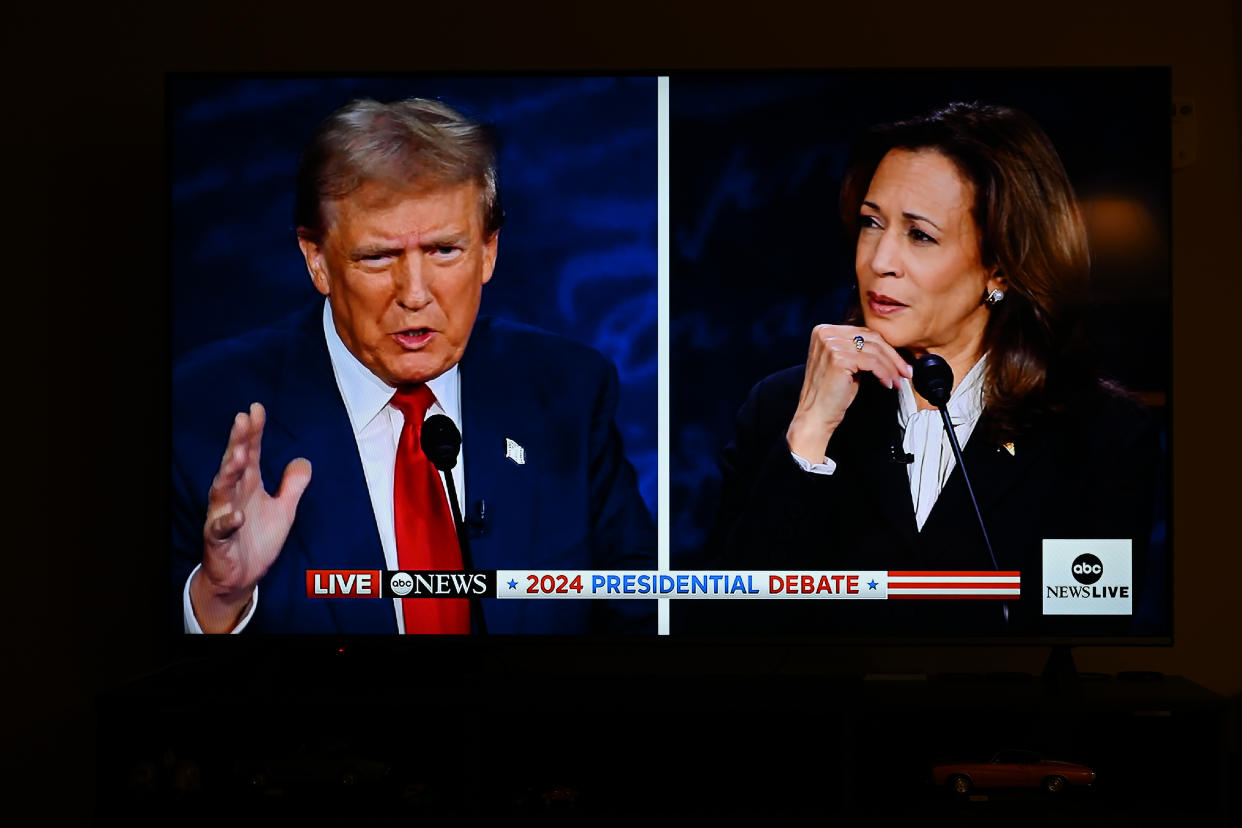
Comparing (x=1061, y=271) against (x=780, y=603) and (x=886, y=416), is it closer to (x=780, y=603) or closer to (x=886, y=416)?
(x=886, y=416)

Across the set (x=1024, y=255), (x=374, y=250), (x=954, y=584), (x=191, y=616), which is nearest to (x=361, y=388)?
(x=374, y=250)

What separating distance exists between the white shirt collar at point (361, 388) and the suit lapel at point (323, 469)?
17 millimetres

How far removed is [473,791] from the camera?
8.32 ft

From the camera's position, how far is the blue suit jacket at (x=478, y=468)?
270 cm

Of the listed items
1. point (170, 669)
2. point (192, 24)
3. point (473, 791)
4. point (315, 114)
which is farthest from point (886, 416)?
point (192, 24)

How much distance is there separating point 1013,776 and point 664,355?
3.92 ft

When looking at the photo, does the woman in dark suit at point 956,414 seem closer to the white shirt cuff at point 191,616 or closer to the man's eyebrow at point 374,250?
the man's eyebrow at point 374,250

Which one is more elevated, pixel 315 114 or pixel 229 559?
pixel 315 114

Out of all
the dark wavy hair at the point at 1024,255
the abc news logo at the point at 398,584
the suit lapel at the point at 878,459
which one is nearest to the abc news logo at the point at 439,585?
the abc news logo at the point at 398,584

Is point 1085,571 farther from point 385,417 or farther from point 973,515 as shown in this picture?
point 385,417

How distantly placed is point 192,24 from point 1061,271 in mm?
2233

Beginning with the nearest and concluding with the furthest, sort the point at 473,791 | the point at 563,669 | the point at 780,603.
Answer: the point at 473,791 < the point at 780,603 < the point at 563,669

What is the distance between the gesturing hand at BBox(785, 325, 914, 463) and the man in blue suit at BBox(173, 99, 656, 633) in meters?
0.42

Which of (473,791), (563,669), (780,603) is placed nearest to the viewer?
(473,791)
